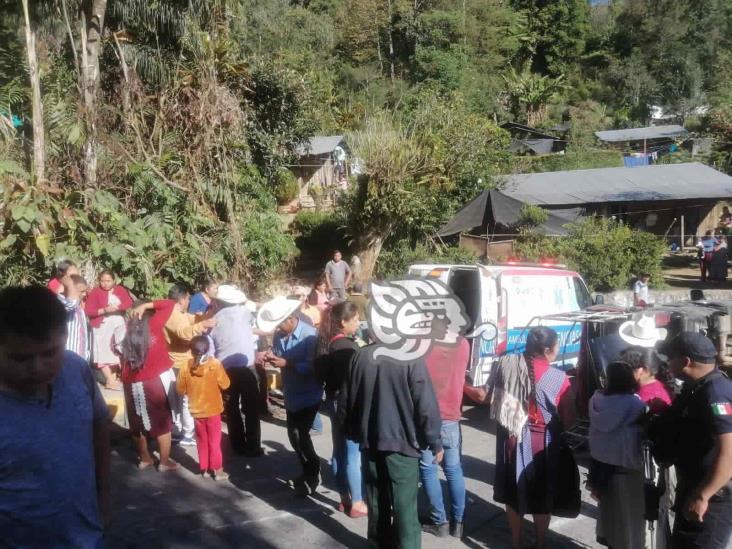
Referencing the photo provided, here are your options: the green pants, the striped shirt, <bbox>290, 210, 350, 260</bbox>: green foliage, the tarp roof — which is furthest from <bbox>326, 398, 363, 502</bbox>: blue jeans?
<bbox>290, 210, 350, 260</bbox>: green foliage

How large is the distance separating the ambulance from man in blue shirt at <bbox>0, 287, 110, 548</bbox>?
5.68 m

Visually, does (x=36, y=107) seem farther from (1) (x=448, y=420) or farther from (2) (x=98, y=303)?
(1) (x=448, y=420)

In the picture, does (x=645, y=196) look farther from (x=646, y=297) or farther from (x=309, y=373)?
(x=309, y=373)

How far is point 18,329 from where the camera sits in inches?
99.3

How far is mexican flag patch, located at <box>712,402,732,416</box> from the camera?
3.41m

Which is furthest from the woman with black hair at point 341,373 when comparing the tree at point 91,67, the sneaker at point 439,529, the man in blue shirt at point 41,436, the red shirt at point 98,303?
the tree at point 91,67

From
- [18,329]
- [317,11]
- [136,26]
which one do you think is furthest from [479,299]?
[317,11]

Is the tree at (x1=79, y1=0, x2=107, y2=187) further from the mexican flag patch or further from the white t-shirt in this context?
the white t-shirt

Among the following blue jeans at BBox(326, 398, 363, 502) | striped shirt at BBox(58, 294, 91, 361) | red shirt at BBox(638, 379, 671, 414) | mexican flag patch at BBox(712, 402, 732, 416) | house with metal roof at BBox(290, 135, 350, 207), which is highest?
house with metal roof at BBox(290, 135, 350, 207)

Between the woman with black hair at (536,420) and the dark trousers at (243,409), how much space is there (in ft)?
9.70

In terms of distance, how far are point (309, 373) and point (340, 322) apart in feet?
2.93

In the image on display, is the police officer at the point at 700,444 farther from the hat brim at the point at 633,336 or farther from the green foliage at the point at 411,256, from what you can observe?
the green foliage at the point at 411,256

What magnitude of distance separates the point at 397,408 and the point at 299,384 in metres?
1.83

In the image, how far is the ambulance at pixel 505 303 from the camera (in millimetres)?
8383
